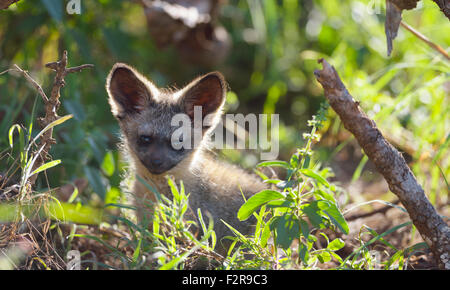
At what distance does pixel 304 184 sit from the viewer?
2398mm

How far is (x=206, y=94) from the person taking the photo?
3662mm

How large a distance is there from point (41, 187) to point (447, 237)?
2266 mm

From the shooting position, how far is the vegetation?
7.89 ft

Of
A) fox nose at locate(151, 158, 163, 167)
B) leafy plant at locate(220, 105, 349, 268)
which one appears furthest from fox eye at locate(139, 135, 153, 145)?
leafy plant at locate(220, 105, 349, 268)

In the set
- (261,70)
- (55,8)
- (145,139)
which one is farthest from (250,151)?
(55,8)

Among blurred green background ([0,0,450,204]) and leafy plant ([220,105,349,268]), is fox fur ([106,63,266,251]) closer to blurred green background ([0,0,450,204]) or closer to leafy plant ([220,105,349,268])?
blurred green background ([0,0,450,204])

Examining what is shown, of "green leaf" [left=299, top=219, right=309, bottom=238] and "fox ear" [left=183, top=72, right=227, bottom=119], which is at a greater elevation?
"fox ear" [left=183, top=72, right=227, bottom=119]

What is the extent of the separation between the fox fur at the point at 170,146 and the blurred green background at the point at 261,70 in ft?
0.78

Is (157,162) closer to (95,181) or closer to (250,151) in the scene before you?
(95,181)

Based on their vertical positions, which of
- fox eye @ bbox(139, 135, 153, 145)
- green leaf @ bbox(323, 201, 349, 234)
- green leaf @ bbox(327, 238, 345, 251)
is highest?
fox eye @ bbox(139, 135, 153, 145)

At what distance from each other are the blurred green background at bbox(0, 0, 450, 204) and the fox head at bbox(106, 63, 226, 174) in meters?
0.26

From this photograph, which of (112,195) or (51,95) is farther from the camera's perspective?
(112,195)

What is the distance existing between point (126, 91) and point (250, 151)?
1.80 metres

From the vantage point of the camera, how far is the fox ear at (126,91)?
3504 millimetres
